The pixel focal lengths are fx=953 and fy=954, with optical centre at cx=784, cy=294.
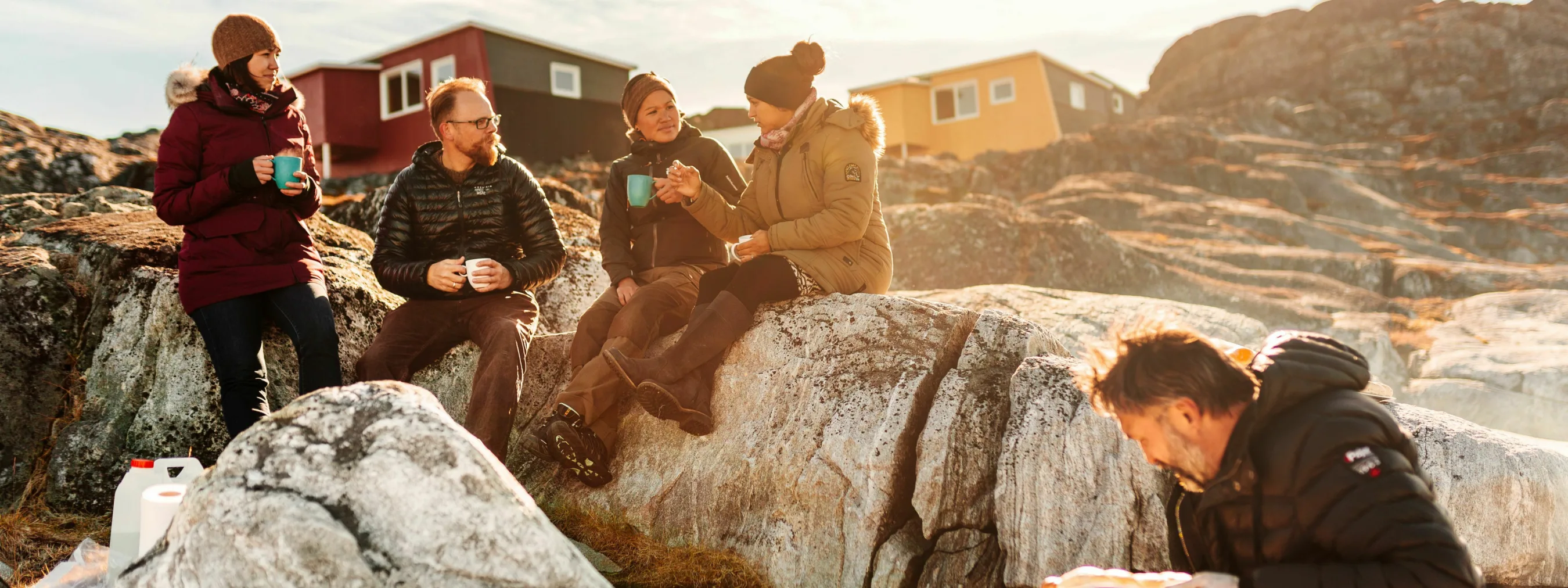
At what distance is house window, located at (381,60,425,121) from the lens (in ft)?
92.0

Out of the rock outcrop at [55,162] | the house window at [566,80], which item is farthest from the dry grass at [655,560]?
the house window at [566,80]

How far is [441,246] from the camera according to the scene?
6.04 meters

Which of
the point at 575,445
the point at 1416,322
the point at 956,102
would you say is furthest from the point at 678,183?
the point at 956,102

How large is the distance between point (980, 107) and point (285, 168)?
3522 centimetres

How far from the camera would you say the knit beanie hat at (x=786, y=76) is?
5719mm

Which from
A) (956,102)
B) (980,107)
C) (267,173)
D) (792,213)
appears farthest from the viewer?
(956,102)

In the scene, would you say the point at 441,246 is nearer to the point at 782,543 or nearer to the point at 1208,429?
the point at 782,543

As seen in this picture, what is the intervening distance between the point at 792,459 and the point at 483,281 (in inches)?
81.8

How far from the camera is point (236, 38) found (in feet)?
17.4

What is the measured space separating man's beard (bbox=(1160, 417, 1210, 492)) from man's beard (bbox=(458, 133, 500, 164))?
4338 mm

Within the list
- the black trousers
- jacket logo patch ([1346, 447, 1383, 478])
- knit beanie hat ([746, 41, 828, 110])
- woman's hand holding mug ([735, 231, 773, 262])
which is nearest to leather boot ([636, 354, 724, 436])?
the black trousers

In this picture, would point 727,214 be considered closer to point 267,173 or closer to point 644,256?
point 644,256

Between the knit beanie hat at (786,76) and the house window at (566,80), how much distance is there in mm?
24508

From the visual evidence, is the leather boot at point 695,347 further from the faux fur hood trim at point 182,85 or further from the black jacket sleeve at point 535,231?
the faux fur hood trim at point 182,85
